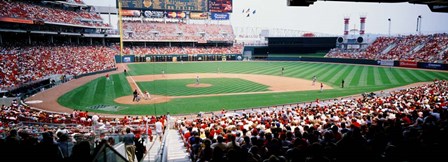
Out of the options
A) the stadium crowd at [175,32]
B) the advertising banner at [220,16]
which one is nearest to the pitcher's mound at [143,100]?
the stadium crowd at [175,32]

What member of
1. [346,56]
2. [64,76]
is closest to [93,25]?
[64,76]

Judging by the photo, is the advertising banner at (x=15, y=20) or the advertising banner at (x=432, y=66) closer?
the advertising banner at (x=15, y=20)

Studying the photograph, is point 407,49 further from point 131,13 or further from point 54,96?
point 131,13

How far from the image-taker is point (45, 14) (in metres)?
50.9

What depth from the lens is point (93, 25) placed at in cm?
6481

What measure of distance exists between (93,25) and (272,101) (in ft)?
172

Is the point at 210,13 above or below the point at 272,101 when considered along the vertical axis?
above

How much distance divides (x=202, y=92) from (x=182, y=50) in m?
50.0

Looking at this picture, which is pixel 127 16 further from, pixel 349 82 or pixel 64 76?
pixel 349 82

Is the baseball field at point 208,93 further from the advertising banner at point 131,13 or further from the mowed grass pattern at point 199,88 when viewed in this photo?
the advertising banner at point 131,13

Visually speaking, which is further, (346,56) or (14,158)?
(346,56)

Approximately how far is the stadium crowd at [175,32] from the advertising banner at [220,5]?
22.0 feet

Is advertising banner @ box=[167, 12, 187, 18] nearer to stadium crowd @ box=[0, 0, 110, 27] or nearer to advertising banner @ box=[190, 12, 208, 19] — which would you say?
advertising banner @ box=[190, 12, 208, 19]

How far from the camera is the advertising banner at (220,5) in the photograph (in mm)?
87500
